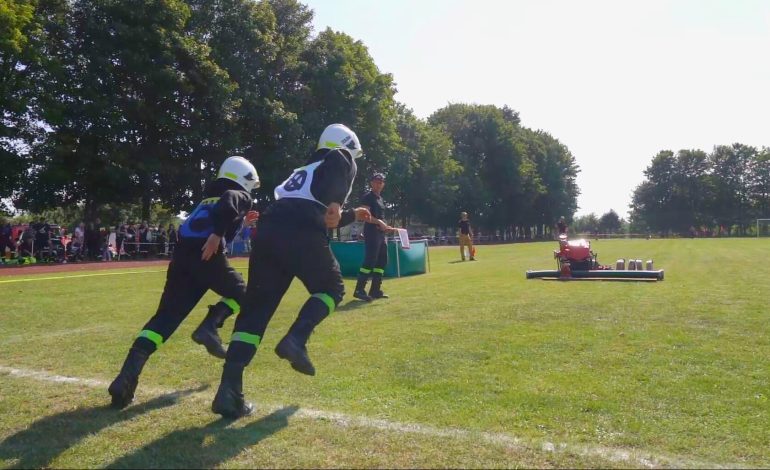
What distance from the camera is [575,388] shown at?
175 inches

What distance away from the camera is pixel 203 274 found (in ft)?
16.1

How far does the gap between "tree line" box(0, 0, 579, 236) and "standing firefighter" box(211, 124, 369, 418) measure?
28413mm

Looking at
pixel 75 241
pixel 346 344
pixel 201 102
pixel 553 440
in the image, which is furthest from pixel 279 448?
pixel 201 102

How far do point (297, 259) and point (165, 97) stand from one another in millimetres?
30782

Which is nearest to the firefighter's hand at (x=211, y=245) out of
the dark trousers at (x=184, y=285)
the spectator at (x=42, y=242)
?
the dark trousers at (x=184, y=285)

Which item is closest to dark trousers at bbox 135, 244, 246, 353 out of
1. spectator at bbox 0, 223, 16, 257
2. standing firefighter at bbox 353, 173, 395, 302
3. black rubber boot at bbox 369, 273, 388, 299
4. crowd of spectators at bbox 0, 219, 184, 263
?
standing firefighter at bbox 353, 173, 395, 302

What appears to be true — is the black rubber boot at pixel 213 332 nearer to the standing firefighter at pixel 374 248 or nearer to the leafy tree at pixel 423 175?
the standing firefighter at pixel 374 248

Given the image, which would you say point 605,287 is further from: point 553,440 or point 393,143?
point 393,143

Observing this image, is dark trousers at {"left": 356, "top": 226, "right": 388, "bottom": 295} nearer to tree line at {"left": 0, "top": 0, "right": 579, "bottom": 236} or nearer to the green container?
the green container

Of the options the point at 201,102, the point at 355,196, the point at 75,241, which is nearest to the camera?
the point at 75,241

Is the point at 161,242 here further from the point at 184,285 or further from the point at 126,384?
the point at 126,384

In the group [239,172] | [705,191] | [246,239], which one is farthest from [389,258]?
[705,191]

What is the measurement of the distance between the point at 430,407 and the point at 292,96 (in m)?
36.1

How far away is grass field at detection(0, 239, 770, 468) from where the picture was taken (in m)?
3.30
